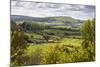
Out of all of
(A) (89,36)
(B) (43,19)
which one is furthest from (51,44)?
(A) (89,36)

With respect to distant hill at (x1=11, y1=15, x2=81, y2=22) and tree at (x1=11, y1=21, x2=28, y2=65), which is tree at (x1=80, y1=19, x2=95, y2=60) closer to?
distant hill at (x1=11, y1=15, x2=81, y2=22)

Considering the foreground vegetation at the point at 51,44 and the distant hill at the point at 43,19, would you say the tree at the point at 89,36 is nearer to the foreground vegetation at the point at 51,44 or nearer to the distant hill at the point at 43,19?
the foreground vegetation at the point at 51,44

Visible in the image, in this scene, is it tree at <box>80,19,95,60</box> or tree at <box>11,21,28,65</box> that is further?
tree at <box>80,19,95,60</box>

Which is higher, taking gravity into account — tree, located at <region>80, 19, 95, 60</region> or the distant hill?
the distant hill

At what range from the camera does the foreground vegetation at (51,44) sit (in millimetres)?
2328

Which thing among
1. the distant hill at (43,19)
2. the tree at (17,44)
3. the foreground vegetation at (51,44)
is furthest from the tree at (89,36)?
the tree at (17,44)

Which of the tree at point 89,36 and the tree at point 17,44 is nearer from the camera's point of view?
the tree at point 17,44

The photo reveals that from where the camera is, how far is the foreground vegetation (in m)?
2.33

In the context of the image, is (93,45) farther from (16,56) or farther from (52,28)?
(16,56)

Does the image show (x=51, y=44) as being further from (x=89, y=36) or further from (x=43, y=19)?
(x=89, y=36)

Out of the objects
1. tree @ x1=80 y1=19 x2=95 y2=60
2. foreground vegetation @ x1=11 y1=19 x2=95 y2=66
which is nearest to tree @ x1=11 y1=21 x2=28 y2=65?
foreground vegetation @ x1=11 y1=19 x2=95 y2=66

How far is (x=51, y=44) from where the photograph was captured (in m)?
2.47
